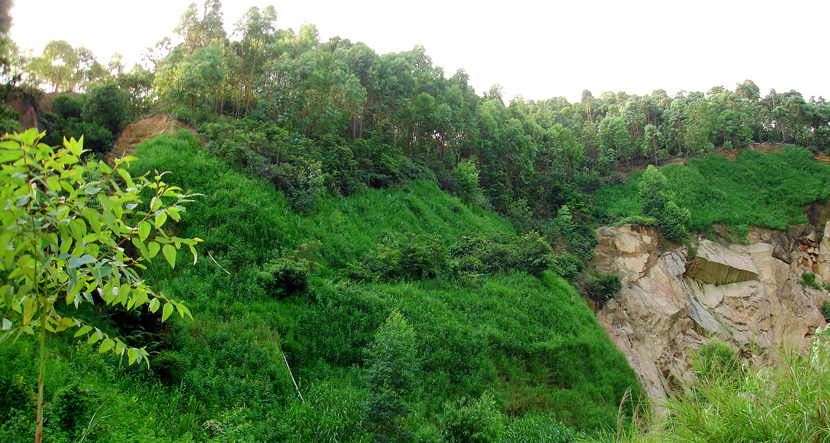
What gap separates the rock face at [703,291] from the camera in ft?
66.7

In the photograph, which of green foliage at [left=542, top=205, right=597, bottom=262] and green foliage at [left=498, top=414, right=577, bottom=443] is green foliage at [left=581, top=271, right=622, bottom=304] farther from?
green foliage at [left=498, top=414, right=577, bottom=443]

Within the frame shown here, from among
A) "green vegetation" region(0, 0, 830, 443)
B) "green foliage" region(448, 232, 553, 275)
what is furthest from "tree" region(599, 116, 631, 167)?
"green foliage" region(448, 232, 553, 275)

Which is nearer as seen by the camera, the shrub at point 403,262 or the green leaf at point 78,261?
the green leaf at point 78,261

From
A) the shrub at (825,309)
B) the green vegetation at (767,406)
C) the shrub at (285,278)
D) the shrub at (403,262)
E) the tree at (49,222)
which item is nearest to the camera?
the tree at (49,222)

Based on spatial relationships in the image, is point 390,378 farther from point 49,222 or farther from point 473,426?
point 49,222

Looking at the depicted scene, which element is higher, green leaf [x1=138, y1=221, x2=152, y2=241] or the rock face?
green leaf [x1=138, y1=221, x2=152, y2=241]

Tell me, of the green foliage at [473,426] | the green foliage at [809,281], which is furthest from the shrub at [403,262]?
the green foliage at [809,281]

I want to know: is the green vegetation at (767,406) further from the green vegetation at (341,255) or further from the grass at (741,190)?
the grass at (741,190)

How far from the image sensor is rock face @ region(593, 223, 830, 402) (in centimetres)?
2033

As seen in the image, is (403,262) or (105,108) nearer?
(403,262)

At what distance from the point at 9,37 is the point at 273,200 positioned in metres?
8.63

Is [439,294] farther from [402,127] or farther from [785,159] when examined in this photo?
[785,159]

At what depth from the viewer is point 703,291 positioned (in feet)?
82.0

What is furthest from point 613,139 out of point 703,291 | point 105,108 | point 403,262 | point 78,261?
point 78,261
